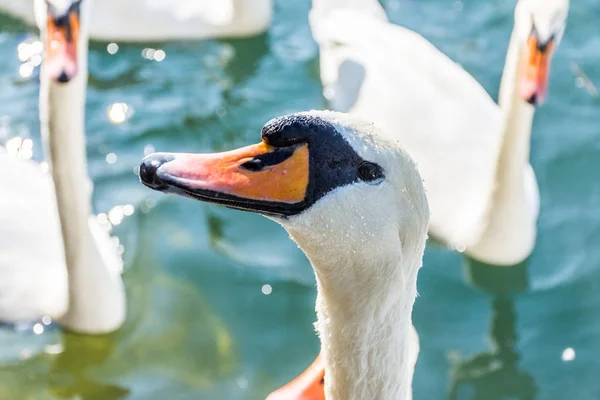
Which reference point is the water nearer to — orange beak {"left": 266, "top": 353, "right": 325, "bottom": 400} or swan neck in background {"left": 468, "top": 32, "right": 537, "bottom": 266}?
swan neck in background {"left": 468, "top": 32, "right": 537, "bottom": 266}

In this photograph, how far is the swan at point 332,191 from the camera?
2.36 metres

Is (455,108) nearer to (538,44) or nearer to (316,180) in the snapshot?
(538,44)

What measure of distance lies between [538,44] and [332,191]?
10.8 feet

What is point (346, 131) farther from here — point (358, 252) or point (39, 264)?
point (39, 264)

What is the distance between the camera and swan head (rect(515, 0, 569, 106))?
5.30 meters

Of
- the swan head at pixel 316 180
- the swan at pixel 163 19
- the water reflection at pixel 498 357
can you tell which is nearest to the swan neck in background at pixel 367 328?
the swan head at pixel 316 180

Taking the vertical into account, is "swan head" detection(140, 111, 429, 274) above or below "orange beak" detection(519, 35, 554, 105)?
below

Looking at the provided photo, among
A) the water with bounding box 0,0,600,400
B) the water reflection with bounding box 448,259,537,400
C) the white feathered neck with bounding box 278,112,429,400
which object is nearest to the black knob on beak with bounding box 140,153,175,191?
the white feathered neck with bounding box 278,112,429,400

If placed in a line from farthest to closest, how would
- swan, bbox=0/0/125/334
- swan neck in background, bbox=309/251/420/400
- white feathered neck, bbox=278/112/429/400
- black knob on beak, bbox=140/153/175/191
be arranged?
1. swan, bbox=0/0/125/334
2. swan neck in background, bbox=309/251/420/400
3. white feathered neck, bbox=278/112/429/400
4. black knob on beak, bbox=140/153/175/191

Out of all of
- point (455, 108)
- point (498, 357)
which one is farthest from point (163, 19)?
point (498, 357)

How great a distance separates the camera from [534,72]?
532 centimetres

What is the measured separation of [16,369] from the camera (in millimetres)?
5418

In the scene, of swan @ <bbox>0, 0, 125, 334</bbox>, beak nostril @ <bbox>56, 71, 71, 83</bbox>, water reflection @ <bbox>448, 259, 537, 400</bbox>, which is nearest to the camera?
beak nostril @ <bbox>56, 71, 71, 83</bbox>

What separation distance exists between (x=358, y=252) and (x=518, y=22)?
338 cm
